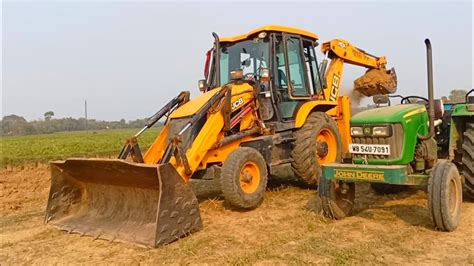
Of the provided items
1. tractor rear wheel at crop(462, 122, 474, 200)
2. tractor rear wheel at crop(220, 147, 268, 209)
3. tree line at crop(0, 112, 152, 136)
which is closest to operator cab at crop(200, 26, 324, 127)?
tractor rear wheel at crop(220, 147, 268, 209)

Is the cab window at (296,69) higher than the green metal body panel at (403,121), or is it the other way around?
the cab window at (296,69)

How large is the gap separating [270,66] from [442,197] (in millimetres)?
3571

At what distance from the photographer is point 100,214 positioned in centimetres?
574

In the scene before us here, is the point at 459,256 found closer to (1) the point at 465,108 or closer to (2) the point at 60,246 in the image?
(1) the point at 465,108

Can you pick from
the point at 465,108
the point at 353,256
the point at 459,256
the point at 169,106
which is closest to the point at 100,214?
the point at 169,106

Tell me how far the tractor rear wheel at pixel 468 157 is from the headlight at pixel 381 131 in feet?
4.95

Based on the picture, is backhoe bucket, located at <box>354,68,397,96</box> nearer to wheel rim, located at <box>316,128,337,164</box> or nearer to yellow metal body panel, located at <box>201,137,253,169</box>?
wheel rim, located at <box>316,128,337,164</box>

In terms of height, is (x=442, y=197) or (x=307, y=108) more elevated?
(x=307, y=108)

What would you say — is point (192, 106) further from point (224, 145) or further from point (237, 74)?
point (237, 74)

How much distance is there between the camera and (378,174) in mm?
4719

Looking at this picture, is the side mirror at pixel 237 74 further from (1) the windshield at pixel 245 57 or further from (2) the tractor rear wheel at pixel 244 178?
(2) the tractor rear wheel at pixel 244 178

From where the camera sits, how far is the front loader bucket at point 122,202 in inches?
187

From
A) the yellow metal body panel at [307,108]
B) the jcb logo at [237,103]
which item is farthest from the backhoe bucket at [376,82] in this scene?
the jcb logo at [237,103]

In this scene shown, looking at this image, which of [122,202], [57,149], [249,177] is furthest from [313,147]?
[57,149]
